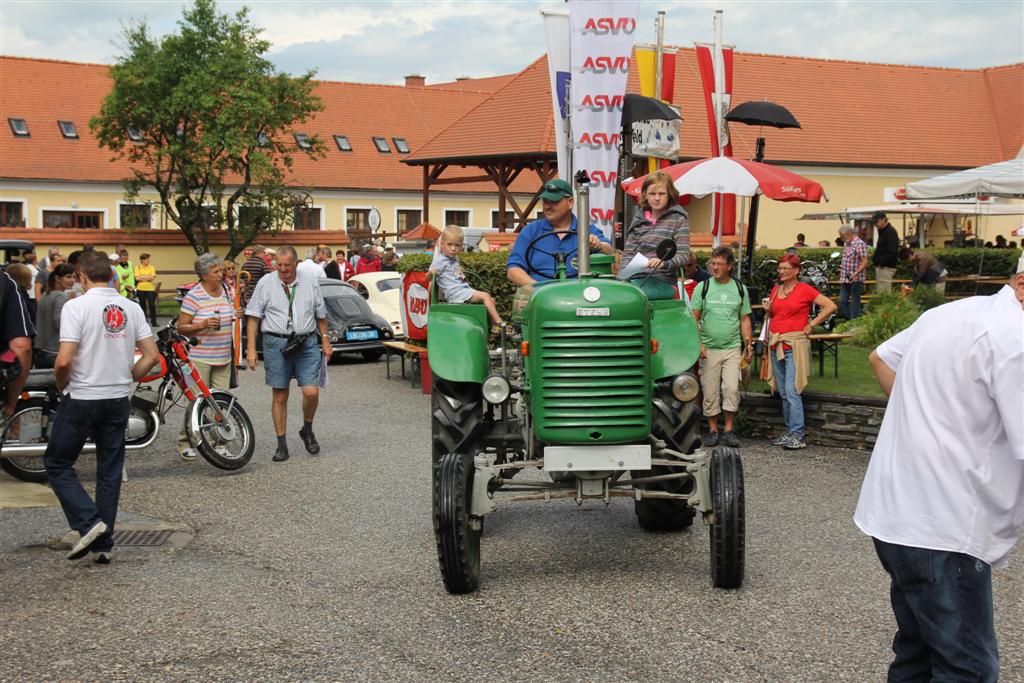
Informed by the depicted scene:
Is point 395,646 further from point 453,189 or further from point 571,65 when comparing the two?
point 453,189

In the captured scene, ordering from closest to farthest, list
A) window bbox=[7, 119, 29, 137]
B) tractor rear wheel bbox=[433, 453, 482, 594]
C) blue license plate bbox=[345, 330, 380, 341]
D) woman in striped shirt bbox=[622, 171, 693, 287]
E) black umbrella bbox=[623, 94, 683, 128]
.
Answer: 1. tractor rear wheel bbox=[433, 453, 482, 594]
2. woman in striped shirt bbox=[622, 171, 693, 287]
3. black umbrella bbox=[623, 94, 683, 128]
4. blue license plate bbox=[345, 330, 380, 341]
5. window bbox=[7, 119, 29, 137]

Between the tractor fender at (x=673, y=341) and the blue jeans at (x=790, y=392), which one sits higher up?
the tractor fender at (x=673, y=341)

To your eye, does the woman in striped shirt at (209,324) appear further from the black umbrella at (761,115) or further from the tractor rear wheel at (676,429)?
the black umbrella at (761,115)

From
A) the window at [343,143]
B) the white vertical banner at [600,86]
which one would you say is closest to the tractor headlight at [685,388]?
the white vertical banner at [600,86]

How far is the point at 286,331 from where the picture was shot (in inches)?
447

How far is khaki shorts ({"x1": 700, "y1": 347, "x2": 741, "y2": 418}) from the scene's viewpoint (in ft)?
37.3

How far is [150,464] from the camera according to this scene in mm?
11258

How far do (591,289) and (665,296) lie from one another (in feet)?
6.13

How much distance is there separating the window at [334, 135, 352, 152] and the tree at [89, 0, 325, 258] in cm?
1157

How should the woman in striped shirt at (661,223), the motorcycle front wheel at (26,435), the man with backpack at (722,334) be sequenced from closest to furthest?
the woman in striped shirt at (661,223) → the motorcycle front wheel at (26,435) → the man with backpack at (722,334)

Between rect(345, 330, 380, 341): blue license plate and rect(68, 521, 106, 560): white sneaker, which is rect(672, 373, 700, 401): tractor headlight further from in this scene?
rect(345, 330, 380, 341): blue license plate

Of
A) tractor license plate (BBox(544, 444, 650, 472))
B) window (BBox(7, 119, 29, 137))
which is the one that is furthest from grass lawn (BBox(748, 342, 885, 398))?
window (BBox(7, 119, 29, 137))

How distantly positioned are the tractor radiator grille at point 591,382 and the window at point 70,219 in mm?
48238

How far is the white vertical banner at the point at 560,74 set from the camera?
579 inches
